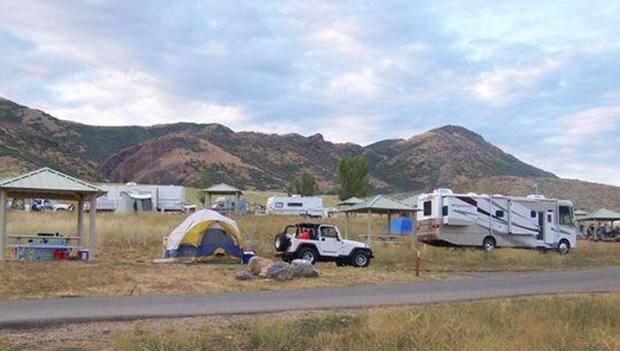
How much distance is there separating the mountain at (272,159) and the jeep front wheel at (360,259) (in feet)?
255

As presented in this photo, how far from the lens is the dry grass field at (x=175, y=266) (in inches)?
710

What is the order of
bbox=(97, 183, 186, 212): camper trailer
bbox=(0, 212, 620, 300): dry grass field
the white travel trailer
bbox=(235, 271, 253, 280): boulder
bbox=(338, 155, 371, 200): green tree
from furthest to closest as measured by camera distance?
bbox=(338, 155, 371, 200): green tree → bbox=(97, 183, 186, 212): camper trailer → the white travel trailer → bbox=(235, 271, 253, 280): boulder → bbox=(0, 212, 620, 300): dry grass field

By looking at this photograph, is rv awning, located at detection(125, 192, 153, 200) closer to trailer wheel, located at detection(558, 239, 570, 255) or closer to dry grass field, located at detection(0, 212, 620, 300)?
dry grass field, located at detection(0, 212, 620, 300)

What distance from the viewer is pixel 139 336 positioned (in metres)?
11.3

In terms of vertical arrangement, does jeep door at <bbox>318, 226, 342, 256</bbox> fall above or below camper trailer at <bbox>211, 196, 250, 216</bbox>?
below

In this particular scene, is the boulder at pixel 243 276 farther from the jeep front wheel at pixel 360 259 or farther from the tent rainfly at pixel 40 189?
the jeep front wheel at pixel 360 259

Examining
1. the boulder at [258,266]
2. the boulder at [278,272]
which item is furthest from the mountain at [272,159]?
the boulder at [278,272]

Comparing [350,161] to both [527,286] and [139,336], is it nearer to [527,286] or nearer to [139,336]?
[527,286]

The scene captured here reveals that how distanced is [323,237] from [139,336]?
52.0 feet

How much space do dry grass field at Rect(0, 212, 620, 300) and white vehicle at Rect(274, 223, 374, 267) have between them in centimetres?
45

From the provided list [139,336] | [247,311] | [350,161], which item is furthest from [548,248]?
[350,161]

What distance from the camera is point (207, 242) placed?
2605 cm

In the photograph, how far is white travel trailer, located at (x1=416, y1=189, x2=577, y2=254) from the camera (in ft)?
118

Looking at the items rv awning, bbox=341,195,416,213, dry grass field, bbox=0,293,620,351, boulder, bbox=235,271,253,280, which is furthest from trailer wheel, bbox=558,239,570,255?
dry grass field, bbox=0,293,620,351
